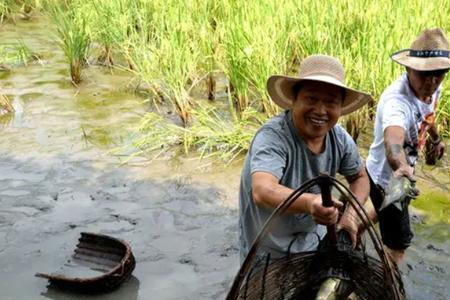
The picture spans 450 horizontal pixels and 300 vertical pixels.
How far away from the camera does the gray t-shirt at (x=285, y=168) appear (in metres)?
2.04

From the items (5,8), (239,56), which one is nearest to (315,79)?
(239,56)

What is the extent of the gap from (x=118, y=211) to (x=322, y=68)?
7.89 feet

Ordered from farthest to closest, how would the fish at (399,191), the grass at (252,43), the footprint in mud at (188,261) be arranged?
the grass at (252,43) < the footprint in mud at (188,261) < the fish at (399,191)

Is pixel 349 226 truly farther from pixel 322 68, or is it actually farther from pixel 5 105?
pixel 5 105

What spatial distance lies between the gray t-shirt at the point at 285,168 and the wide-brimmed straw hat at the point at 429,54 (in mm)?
673

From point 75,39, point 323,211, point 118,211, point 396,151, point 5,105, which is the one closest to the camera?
point 323,211

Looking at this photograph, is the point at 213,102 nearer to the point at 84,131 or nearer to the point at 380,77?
the point at 84,131

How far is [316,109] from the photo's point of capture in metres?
2.06

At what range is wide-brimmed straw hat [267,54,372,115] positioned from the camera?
79.9 inches

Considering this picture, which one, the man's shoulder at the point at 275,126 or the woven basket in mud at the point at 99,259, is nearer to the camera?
the man's shoulder at the point at 275,126

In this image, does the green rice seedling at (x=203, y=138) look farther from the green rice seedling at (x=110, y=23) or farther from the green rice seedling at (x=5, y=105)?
the green rice seedling at (x=110, y=23)

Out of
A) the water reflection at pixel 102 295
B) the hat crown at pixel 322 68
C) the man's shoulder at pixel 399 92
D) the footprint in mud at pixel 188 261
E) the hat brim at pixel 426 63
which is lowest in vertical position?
the footprint in mud at pixel 188 261

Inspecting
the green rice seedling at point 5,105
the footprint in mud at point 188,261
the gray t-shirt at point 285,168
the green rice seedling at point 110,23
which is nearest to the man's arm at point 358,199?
the gray t-shirt at point 285,168

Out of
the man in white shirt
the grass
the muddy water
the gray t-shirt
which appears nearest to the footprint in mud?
the muddy water
